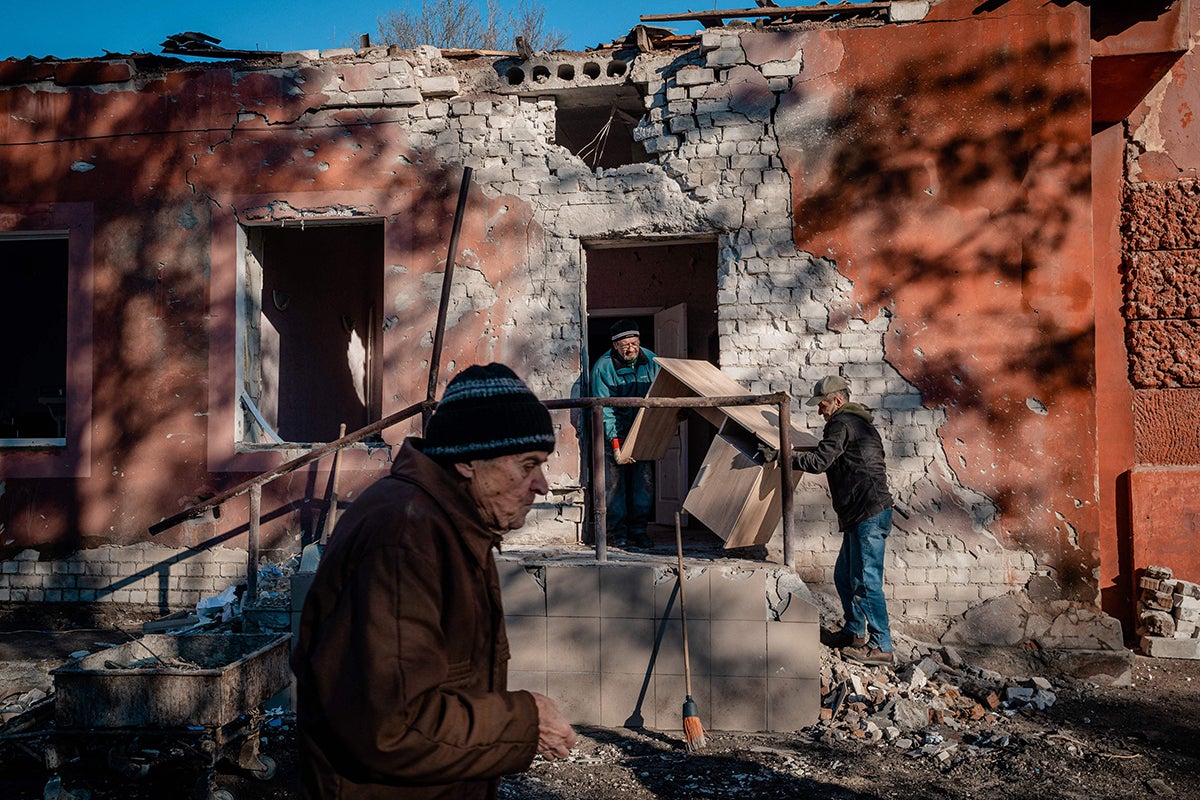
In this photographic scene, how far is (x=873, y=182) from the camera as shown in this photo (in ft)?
20.0

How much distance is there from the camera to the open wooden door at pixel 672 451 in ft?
27.8

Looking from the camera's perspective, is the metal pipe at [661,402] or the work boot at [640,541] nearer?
the metal pipe at [661,402]

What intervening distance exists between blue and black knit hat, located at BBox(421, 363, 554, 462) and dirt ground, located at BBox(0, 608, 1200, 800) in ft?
9.15

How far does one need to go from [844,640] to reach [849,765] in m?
1.25

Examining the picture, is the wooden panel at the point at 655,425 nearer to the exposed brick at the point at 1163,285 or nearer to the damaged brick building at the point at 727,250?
the damaged brick building at the point at 727,250

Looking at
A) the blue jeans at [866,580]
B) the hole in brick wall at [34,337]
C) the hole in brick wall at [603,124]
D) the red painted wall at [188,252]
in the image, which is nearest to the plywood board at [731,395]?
the blue jeans at [866,580]

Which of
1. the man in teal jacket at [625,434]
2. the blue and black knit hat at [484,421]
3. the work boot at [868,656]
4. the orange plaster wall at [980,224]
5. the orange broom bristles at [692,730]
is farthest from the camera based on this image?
the man in teal jacket at [625,434]

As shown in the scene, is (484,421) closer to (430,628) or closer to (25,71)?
(430,628)

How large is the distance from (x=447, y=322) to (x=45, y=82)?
396 centimetres

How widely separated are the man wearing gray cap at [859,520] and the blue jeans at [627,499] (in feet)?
4.73

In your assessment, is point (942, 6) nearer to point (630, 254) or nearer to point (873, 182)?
point (873, 182)

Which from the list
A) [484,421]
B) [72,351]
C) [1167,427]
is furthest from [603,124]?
[484,421]

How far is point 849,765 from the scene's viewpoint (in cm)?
416

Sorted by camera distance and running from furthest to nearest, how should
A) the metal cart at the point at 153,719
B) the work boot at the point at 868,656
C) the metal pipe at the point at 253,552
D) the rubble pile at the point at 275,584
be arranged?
the metal pipe at the point at 253,552 → the rubble pile at the point at 275,584 → the work boot at the point at 868,656 → the metal cart at the point at 153,719
